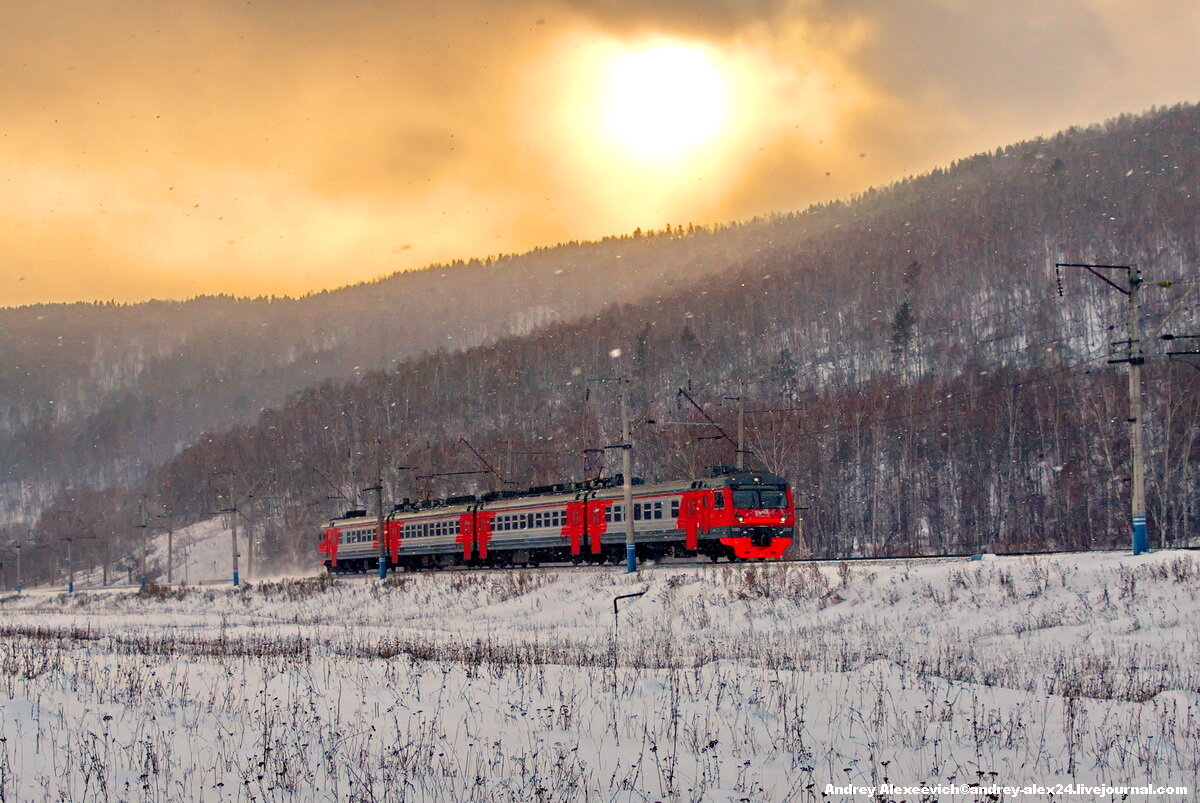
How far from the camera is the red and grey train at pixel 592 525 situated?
36844 mm

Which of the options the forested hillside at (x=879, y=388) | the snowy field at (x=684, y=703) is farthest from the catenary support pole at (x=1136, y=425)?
the forested hillside at (x=879, y=388)

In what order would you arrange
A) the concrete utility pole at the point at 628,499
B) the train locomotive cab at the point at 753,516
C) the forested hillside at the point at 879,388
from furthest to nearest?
the forested hillside at the point at 879,388 → the concrete utility pole at the point at 628,499 → the train locomotive cab at the point at 753,516

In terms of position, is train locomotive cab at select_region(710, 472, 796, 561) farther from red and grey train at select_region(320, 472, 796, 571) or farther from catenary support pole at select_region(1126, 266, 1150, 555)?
catenary support pole at select_region(1126, 266, 1150, 555)

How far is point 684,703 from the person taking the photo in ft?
44.9

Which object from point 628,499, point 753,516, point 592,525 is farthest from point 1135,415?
point 592,525

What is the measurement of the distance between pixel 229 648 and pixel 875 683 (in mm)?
14793

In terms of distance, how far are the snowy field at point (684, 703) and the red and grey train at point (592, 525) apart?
340 inches

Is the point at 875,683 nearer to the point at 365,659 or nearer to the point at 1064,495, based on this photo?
the point at 365,659

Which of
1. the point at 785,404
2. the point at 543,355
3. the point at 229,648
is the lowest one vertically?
the point at 229,648

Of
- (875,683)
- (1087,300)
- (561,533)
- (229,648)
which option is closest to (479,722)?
(875,683)

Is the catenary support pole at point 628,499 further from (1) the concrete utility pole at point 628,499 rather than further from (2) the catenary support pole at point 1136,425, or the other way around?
(2) the catenary support pole at point 1136,425

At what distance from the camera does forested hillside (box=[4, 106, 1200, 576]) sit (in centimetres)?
7206

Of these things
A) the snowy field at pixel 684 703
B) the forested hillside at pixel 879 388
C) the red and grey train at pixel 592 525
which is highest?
the forested hillside at pixel 879 388

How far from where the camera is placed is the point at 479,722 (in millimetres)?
12891
